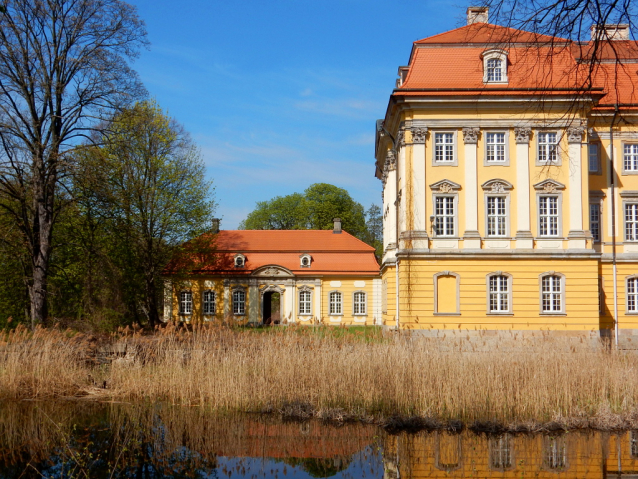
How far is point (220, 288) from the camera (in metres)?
41.5

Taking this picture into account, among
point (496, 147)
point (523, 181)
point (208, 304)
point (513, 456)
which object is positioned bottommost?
point (513, 456)

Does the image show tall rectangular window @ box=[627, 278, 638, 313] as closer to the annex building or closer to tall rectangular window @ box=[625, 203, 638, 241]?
tall rectangular window @ box=[625, 203, 638, 241]

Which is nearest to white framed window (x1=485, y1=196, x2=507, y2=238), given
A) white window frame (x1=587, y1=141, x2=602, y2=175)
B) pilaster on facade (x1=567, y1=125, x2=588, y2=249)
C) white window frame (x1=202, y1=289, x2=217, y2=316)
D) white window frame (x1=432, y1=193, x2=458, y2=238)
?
white window frame (x1=432, y1=193, x2=458, y2=238)

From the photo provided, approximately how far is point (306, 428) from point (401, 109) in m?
18.3

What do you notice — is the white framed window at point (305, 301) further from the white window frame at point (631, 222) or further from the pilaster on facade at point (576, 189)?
the white window frame at point (631, 222)

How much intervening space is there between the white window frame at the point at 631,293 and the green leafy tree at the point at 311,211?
113ft

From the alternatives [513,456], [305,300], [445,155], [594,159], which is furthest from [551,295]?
[305,300]

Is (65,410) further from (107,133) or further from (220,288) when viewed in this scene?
(220,288)

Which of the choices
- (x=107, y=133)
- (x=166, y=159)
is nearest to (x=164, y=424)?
(x=107, y=133)

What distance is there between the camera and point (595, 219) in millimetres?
28172

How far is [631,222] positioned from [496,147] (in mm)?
7488

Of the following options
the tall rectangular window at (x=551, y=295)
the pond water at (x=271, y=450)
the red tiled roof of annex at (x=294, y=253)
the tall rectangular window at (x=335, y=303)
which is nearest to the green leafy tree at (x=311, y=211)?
the red tiled roof of annex at (x=294, y=253)

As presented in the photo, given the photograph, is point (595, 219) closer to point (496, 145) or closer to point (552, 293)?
point (552, 293)

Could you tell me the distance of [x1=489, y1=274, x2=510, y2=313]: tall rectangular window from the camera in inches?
1000
